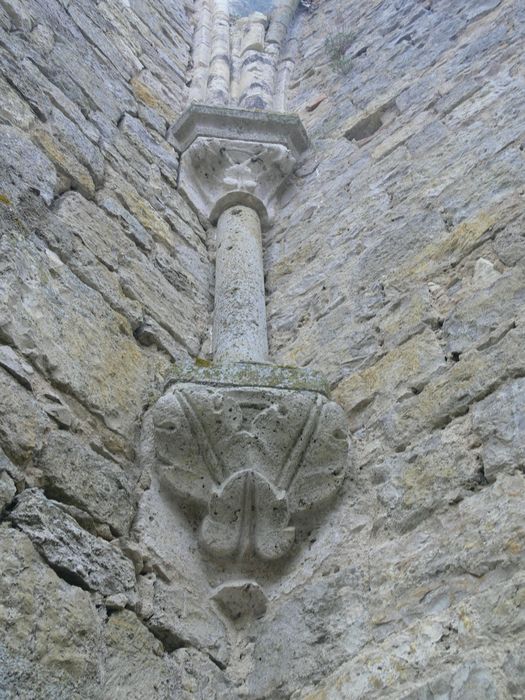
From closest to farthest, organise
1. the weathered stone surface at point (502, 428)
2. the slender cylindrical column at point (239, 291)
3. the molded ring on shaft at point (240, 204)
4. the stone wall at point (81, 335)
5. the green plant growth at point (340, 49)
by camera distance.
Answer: the stone wall at point (81, 335)
the weathered stone surface at point (502, 428)
the slender cylindrical column at point (239, 291)
the molded ring on shaft at point (240, 204)
the green plant growth at point (340, 49)

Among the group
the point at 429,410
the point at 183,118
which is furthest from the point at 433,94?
the point at 429,410

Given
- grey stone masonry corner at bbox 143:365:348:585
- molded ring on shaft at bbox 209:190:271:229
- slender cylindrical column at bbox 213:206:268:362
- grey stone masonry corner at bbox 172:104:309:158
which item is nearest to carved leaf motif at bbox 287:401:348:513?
grey stone masonry corner at bbox 143:365:348:585

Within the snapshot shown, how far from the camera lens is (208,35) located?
5938 mm

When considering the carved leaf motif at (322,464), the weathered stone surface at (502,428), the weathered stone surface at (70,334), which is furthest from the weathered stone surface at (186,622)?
→ the weathered stone surface at (502,428)

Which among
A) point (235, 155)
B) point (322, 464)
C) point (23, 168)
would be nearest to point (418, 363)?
point (322, 464)

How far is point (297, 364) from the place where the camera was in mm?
2873

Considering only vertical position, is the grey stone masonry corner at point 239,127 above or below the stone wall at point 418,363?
above

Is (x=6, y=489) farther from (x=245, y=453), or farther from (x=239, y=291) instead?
(x=239, y=291)

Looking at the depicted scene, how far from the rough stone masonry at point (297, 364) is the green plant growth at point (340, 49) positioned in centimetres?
86

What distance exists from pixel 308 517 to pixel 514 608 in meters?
0.76

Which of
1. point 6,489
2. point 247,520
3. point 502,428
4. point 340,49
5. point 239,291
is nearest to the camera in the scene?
point 6,489

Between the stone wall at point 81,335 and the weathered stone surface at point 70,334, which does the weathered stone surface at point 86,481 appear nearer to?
the stone wall at point 81,335

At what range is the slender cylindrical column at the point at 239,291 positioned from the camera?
287 centimetres

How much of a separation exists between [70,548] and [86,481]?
23cm
